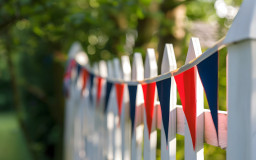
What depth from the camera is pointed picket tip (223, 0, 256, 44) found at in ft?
3.00

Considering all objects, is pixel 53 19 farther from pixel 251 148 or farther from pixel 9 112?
pixel 9 112

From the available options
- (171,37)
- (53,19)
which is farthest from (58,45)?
(171,37)

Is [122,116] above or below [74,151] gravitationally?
above

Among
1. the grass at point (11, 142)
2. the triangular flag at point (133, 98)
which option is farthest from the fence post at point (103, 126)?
the grass at point (11, 142)

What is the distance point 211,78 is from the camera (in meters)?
1.11

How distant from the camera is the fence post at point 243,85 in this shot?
929 millimetres

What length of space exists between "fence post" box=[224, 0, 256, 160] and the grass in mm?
6785

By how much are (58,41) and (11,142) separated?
3432 mm

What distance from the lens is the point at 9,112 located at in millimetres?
9078

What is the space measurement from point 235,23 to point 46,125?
237 inches

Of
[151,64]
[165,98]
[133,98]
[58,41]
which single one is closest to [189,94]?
[165,98]

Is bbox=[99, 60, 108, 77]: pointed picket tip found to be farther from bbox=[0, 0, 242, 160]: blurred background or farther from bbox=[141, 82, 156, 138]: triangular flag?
bbox=[141, 82, 156, 138]: triangular flag

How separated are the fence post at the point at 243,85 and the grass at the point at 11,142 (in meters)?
6.79

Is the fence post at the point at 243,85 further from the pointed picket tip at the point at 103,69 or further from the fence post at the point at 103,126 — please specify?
the pointed picket tip at the point at 103,69
